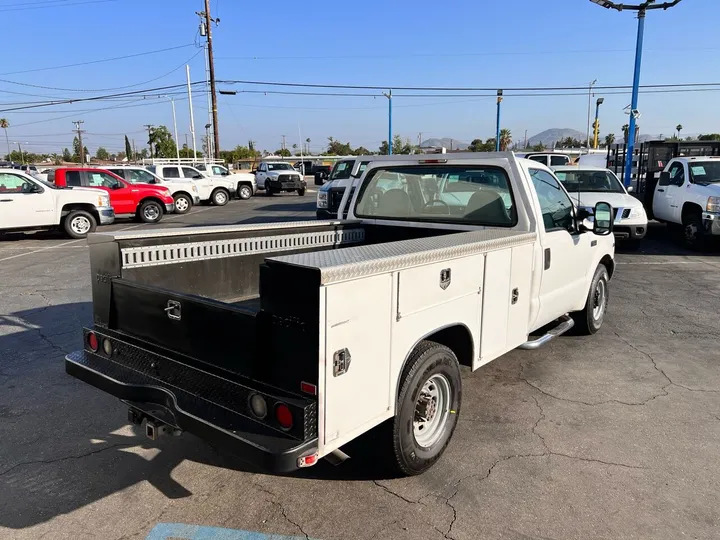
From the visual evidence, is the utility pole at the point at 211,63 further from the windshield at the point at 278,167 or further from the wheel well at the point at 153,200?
the wheel well at the point at 153,200

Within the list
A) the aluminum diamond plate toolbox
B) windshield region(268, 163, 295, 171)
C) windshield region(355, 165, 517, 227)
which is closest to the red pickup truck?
windshield region(355, 165, 517, 227)

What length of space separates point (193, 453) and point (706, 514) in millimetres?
3042

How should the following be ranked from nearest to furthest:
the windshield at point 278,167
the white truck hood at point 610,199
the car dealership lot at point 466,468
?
the car dealership lot at point 466,468 → the white truck hood at point 610,199 → the windshield at point 278,167

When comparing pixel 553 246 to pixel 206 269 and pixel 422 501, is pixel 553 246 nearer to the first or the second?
pixel 422 501

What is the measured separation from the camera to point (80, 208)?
47.1 ft

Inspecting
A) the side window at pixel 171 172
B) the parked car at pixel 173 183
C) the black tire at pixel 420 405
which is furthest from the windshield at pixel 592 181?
the side window at pixel 171 172

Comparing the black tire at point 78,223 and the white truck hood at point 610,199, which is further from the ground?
the white truck hood at point 610,199

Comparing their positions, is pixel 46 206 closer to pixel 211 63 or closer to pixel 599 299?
pixel 599 299

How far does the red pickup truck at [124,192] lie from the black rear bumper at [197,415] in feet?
50.3

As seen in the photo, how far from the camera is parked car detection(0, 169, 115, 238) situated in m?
13.2

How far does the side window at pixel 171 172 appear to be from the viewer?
23.1m

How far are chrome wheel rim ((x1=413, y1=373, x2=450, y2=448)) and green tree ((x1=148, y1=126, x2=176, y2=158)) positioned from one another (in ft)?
296

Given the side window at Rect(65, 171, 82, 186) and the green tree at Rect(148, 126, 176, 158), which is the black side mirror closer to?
the side window at Rect(65, 171, 82, 186)

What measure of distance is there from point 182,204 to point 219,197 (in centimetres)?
394
